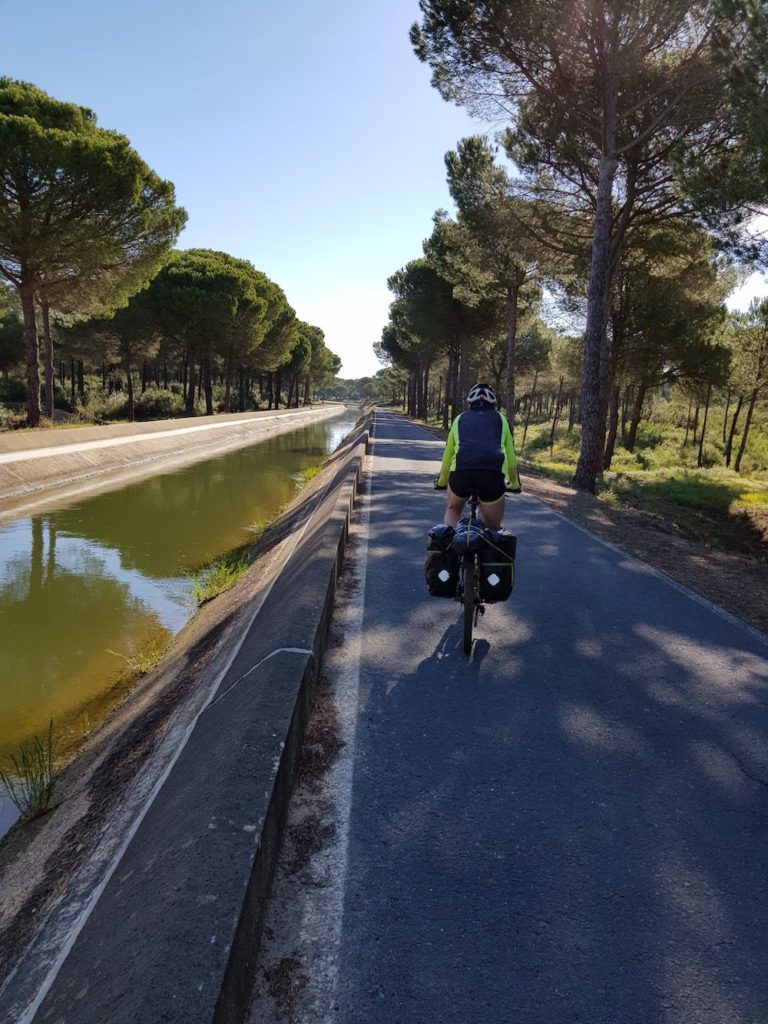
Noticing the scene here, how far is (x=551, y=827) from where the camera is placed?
269 centimetres

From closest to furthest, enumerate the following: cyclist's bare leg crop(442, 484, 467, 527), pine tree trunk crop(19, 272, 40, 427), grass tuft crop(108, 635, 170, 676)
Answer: cyclist's bare leg crop(442, 484, 467, 527), grass tuft crop(108, 635, 170, 676), pine tree trunk crop(19, 272, 40, 427)

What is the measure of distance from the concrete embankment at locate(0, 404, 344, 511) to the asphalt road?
12.5 meters

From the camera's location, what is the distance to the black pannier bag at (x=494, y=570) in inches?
184

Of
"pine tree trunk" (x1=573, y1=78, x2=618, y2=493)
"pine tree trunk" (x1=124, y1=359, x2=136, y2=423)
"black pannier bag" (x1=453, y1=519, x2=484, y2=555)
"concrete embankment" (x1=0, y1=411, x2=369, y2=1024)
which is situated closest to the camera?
"concrete embankment" (x1=0, y1=411, x2=369, y2=1024)

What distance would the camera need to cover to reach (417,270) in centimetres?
3797

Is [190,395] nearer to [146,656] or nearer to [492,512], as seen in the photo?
[146,656]

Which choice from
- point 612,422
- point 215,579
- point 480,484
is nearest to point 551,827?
point 480,484

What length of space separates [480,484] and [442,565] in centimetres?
69

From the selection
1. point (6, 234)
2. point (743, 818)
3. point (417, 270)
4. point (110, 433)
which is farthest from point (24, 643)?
point (417, 270)

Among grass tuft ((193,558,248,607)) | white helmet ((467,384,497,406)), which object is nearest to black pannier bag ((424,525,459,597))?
white helmet ((467,384,497,406))

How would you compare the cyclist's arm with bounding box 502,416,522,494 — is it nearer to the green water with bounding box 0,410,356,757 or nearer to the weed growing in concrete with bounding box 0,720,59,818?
the weed growing in concrete with bounding box 0,720,59,818

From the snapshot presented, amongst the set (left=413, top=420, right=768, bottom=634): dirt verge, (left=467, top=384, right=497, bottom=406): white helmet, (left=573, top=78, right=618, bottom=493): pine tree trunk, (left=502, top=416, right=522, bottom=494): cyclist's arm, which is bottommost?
(left=413, top=420, right=768, bottom=634): dirt verge

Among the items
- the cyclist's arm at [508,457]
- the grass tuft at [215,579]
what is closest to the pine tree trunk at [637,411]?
the grass tuft at [215,579]

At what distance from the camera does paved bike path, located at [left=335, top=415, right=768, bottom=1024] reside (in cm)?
195
